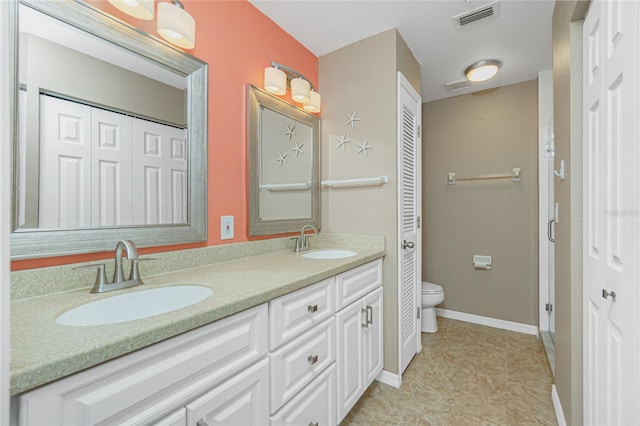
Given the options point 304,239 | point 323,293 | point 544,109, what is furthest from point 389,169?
point 544,109

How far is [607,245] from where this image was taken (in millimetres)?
915

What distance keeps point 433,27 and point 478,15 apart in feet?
0.87

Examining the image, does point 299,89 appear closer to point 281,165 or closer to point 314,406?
point 281,165

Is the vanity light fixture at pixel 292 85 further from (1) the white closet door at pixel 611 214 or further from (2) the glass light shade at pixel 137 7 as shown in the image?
(1) the white closet door at pixel 611 214

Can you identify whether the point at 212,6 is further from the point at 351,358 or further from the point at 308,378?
the point at 351,358

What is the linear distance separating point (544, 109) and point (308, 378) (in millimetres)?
2956

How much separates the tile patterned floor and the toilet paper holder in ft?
2.20

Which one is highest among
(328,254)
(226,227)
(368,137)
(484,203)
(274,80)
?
(274,80)

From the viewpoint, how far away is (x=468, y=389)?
5.91 feet

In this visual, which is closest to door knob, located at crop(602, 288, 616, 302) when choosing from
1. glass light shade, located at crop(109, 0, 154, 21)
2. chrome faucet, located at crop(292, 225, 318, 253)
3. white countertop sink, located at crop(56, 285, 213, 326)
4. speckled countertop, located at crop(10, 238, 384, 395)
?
speckled countertop, located at crop(10, 238, 384, 395)

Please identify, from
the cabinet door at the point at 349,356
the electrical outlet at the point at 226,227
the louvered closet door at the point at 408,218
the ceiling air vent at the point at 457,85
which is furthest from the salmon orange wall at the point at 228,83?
the ceiling air vent at the point at 457,85

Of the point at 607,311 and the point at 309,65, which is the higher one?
the point at 309,65

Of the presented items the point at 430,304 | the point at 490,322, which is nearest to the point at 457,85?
the point at 430,304

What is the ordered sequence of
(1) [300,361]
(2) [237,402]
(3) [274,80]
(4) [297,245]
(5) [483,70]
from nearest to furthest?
(2) [237,402], (1) [300,361], (3) [274,80], (4) [297,245], (5) [483,70]
